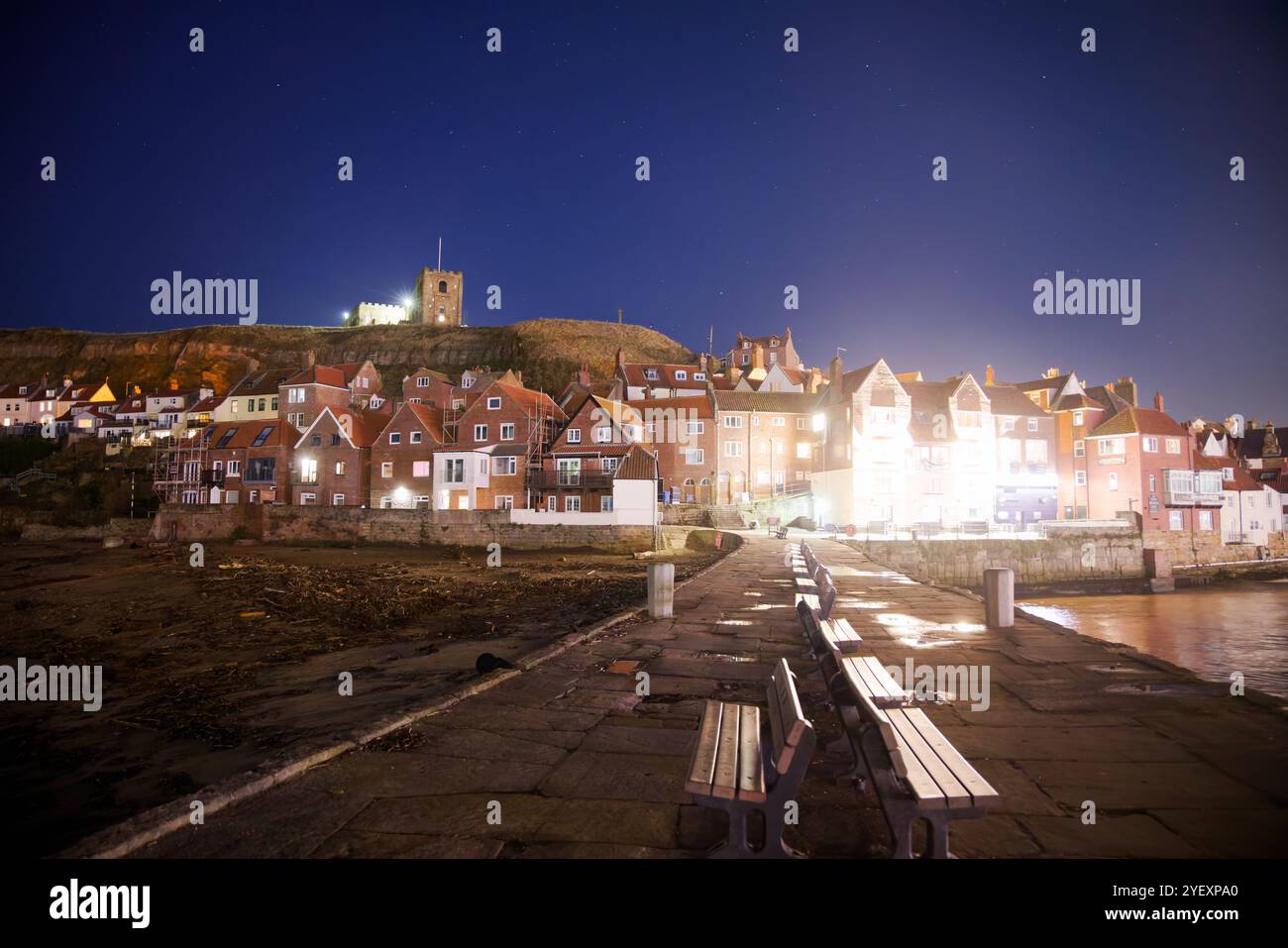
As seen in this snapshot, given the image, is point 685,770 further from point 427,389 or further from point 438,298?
point 438,298

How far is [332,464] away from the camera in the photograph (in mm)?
53125

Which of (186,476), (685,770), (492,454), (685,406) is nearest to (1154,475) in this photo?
(685,406)

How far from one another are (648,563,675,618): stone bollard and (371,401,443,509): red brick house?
41054mm

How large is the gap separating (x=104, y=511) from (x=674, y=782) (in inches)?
2694

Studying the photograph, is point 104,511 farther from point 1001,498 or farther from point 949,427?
point 1001,498

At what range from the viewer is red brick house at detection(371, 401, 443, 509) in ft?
163

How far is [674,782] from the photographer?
440 cm

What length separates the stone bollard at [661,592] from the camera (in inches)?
455

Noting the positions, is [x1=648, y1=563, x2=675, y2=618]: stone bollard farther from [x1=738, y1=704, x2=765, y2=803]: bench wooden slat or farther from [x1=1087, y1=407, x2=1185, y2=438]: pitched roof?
[x1=1087, y1=407, x2=1185, y2=438]: pitched roof

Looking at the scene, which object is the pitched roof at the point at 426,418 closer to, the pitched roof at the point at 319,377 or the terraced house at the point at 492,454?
the terraced house at the point at 492,454

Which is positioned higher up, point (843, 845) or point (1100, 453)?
point (1100, 453)

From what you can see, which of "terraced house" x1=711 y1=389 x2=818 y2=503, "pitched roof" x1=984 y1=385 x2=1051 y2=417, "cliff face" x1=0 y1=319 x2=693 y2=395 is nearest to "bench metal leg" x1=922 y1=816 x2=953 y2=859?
"terraced house" x1=711 y1=389 x2=818 y2=503

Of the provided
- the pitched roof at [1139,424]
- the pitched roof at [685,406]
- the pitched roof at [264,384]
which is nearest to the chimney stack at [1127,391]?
the pitched roof at [1139,424]
